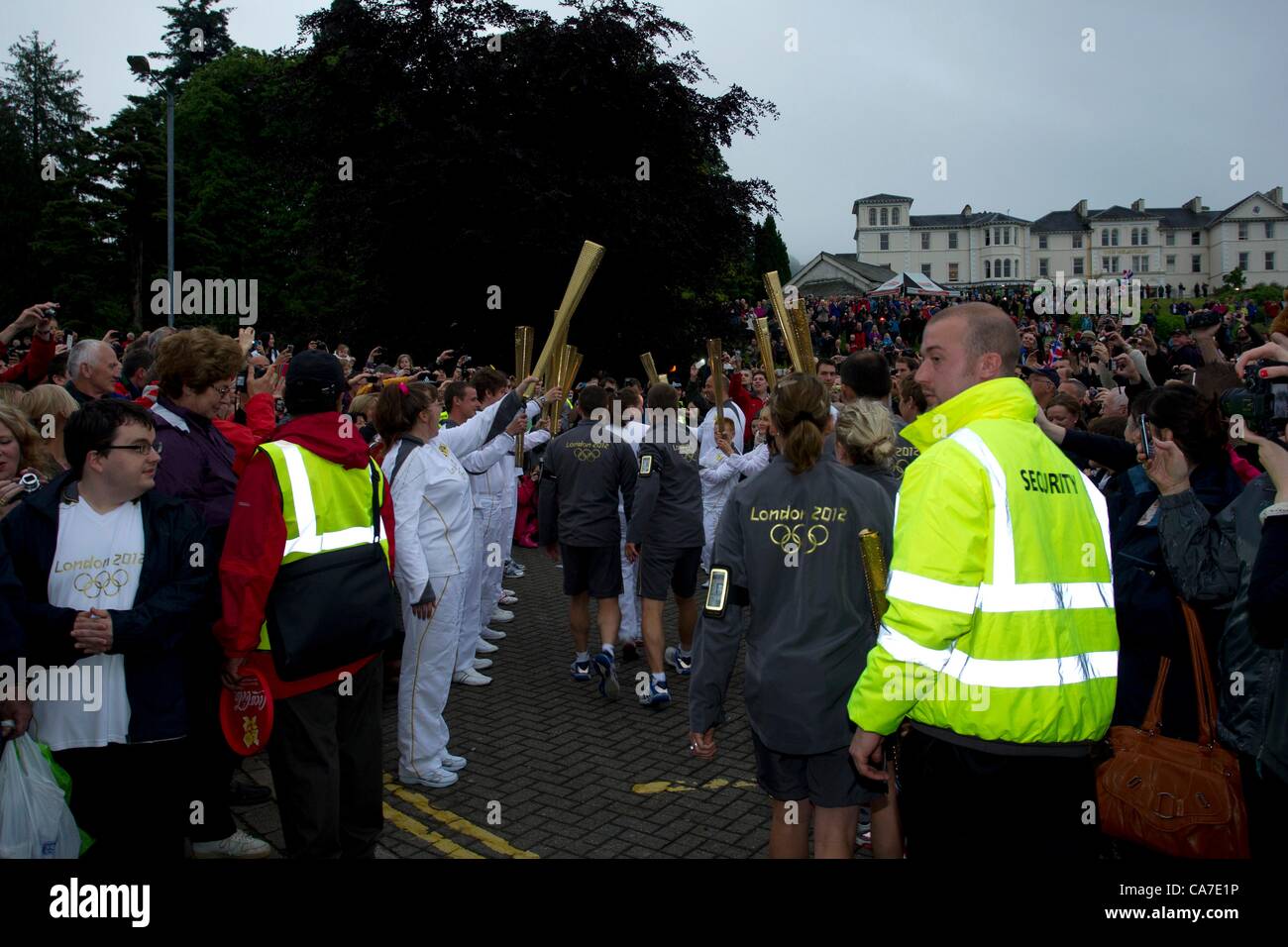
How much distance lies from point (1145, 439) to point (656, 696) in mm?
3959

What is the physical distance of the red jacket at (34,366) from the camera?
20.8 feet

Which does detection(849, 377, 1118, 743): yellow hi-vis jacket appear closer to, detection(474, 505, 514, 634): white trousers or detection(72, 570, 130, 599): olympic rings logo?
detection(72, 570, 130, 599): olympic rings logo

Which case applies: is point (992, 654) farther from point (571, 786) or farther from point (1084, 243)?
point (1084, 243)

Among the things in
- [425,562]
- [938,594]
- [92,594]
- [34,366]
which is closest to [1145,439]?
[938,594]

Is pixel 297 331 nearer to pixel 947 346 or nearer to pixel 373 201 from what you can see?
pixel 373 201

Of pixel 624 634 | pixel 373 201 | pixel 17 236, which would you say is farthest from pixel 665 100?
pixel 17 236

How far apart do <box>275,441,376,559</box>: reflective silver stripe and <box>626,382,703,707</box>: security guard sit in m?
3.39

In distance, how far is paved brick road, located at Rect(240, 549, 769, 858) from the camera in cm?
475

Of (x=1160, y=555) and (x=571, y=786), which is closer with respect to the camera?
(x=1160, y=555)

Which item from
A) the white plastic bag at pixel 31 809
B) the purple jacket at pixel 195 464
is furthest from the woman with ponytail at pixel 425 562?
the white plastic bag at pixel 31 809

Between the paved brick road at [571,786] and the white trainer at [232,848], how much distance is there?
16 centimetres

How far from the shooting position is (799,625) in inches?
140

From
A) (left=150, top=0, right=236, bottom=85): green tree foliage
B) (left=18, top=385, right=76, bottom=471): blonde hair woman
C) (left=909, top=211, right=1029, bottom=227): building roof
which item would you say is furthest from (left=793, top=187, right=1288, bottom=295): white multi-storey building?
(left=18, top=385, right=76, bottom=471): blonde hair woman

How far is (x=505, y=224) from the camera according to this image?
24.9 metres
